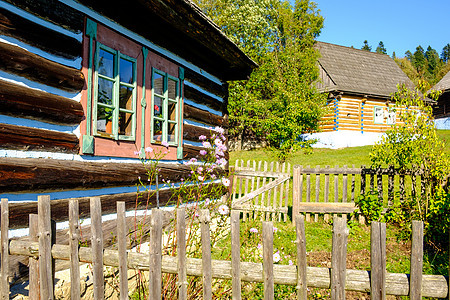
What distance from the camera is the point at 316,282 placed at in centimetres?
177

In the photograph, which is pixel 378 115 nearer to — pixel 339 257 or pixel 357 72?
pixel 357 72

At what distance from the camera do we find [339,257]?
170 centimetres

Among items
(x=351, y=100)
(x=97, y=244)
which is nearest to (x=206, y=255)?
(x=97, y=244)

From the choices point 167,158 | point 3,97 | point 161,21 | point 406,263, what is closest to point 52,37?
point 3,97

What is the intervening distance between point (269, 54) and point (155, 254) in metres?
18.6

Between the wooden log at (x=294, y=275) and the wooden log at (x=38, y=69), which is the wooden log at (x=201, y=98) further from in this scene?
the wooden log at (x=294, y=275)

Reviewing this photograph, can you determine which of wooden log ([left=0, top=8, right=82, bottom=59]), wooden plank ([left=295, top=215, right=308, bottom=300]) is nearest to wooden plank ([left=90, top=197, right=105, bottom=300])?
wooden plank ([left=295, top=215, right=308, bottom=300])

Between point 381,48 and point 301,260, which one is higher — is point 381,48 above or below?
above

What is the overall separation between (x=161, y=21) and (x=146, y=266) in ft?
11.5

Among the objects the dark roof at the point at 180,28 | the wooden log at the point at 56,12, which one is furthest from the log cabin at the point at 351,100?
the wooden log at the point at 56,12

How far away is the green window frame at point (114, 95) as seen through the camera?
360 cm

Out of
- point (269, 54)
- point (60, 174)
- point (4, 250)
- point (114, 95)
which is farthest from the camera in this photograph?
point (269, 54)

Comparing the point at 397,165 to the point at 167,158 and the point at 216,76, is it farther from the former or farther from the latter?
the point at 167,158

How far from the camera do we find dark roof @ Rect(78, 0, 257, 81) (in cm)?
384
